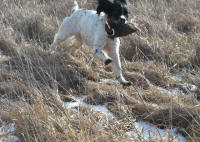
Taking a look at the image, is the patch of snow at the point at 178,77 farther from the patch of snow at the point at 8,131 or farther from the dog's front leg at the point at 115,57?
the patch of snow at the point at 8,131

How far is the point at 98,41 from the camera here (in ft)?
12.5

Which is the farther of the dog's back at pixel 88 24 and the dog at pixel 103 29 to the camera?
the dog's back at pixel 88 24

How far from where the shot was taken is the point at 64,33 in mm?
4562

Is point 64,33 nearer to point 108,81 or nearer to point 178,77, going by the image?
point 108,81

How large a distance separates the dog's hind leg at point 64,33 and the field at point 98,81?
0.33 feet

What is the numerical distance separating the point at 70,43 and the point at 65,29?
0.29 metres

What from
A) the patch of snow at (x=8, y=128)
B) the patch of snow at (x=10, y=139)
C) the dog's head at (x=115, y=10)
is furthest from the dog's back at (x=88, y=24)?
the patch of snow at (x=10, y=139)

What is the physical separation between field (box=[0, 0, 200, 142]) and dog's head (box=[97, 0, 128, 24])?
61cm

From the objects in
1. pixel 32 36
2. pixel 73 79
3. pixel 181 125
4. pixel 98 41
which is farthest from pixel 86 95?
pixel 32 36

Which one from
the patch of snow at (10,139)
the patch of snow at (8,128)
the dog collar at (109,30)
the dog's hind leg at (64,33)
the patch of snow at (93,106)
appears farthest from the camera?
the dog's hind leg at (64,33)

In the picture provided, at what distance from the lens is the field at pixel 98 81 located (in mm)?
2398

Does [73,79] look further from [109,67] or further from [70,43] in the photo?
[70,43]

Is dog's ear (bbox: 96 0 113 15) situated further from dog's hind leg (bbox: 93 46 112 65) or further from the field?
the field

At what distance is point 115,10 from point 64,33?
1.08 m
